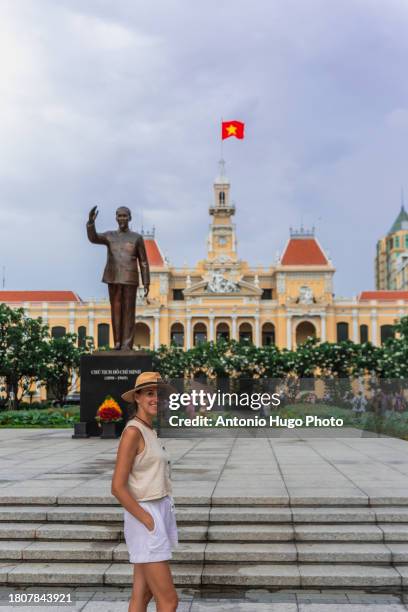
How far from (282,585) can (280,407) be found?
53.7ft

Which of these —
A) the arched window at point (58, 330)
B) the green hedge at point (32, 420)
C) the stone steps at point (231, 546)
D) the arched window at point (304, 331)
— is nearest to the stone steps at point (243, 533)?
the stone steps at point (231, 546)

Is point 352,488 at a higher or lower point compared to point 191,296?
lower

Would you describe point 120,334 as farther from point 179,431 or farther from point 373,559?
point 373,559

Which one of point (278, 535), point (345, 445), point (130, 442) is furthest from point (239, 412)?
point (130, 442)

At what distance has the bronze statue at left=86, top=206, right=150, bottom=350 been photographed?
15578mm

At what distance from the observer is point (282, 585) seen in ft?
Result: 19.4

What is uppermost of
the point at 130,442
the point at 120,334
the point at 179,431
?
the point at 120,334

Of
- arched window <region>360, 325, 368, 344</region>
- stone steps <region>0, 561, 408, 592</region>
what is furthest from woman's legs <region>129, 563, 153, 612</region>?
arched window <region>360, 325, 368, 344</region>

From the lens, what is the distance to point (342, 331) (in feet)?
262

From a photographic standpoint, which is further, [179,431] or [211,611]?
[179,431]

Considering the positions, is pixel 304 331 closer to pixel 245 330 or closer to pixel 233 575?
pixel 245 330

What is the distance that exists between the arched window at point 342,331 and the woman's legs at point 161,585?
7709cm

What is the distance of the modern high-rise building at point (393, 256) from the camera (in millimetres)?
112000

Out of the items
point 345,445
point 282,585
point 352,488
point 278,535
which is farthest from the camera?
point 345,445
